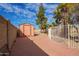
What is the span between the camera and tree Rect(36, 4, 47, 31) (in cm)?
→ 671

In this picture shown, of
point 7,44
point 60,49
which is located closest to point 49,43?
point 60,49

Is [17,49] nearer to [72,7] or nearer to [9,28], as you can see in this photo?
[9,28]

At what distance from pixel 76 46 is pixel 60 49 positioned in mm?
252

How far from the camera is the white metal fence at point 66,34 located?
6.77 m

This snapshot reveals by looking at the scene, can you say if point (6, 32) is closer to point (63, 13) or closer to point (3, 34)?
point (3, 34)

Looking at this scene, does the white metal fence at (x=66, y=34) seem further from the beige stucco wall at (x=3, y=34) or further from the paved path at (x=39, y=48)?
the beige stucco wall at (x=3, y=34)

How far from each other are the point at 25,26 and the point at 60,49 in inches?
25.6

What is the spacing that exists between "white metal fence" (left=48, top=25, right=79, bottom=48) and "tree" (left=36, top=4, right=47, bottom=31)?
113mm

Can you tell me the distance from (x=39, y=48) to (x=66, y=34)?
47 centimetres

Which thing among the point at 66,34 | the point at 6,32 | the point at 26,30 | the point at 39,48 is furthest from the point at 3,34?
the point at 66,34

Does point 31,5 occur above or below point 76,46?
above

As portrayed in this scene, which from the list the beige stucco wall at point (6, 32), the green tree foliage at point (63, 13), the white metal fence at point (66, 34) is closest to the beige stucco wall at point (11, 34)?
the beige stucco wall at point (6, 32)

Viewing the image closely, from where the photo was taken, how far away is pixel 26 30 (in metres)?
6.81

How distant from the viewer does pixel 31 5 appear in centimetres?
671
